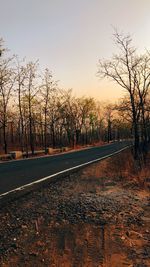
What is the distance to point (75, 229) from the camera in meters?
6.79

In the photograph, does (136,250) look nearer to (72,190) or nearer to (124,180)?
(72,190)

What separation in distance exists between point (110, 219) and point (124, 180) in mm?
6505

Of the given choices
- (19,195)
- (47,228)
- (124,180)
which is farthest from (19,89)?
(47,228)

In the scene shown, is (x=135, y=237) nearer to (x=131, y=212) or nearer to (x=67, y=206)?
(x=131, y=212)

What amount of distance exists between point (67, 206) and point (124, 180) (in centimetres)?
602

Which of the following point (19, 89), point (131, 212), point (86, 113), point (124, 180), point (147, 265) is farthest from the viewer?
point (86, 113)

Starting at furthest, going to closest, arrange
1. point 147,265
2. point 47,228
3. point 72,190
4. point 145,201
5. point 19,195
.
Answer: point 72,190 < point 145,201 < point 19,195 < point 47,228 < point 147,265

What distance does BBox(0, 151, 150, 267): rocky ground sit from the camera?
541 cm

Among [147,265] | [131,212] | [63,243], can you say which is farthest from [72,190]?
[147,265]

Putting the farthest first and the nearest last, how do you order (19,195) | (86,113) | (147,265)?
(86,113) → (19,195) → (147,265)

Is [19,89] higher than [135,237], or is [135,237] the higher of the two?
[19,89]

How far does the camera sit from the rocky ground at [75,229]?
541cm

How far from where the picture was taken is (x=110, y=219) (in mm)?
7629

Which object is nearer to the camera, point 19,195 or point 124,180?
point 19,195
